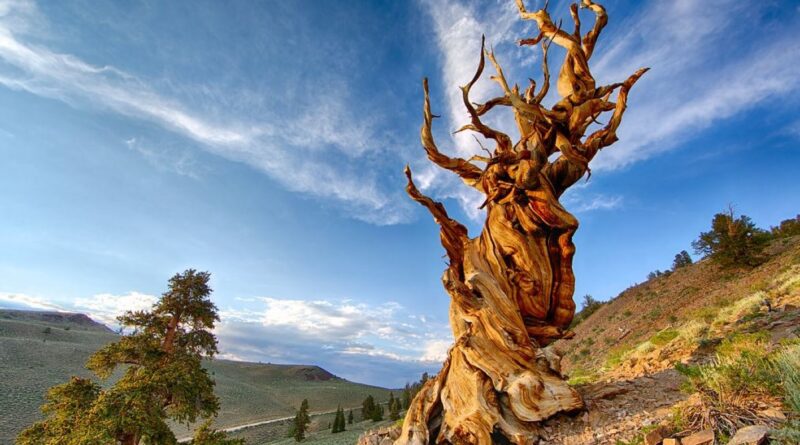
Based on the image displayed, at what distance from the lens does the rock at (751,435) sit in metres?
2.73

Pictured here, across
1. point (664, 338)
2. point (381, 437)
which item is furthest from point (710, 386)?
point (664, 338)

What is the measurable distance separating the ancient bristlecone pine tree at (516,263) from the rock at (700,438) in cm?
165

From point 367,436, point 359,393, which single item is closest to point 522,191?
point 367,436

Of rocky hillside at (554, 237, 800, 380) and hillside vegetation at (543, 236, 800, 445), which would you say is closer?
hillside vegetation at (543, 236, 800, 445)

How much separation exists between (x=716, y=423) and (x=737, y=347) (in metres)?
2.39

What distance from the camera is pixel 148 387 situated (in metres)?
9.70

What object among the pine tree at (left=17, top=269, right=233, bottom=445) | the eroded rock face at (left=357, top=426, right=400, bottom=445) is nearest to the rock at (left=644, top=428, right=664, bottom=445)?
the eroded rock face at (left=357, top=426, right=400, bottom=445)

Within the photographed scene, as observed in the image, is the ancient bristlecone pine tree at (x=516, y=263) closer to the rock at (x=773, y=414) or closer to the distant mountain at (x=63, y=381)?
the rock at (x=773, y=414)

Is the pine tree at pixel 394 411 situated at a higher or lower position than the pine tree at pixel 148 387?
lower

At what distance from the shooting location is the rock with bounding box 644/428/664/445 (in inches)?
135

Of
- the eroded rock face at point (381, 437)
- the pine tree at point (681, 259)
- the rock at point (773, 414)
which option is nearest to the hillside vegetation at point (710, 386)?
the rock at point (773, 414)

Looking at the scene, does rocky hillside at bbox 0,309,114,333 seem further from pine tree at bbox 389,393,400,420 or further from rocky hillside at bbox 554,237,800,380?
rocky hillside at bbox 554,237,800,380

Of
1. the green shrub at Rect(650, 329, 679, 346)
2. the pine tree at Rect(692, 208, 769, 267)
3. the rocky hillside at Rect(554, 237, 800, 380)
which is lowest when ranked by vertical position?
the green shrub at Rect(650, 329, 679, 346)

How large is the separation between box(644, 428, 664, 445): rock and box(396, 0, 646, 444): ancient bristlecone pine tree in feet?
4.33
